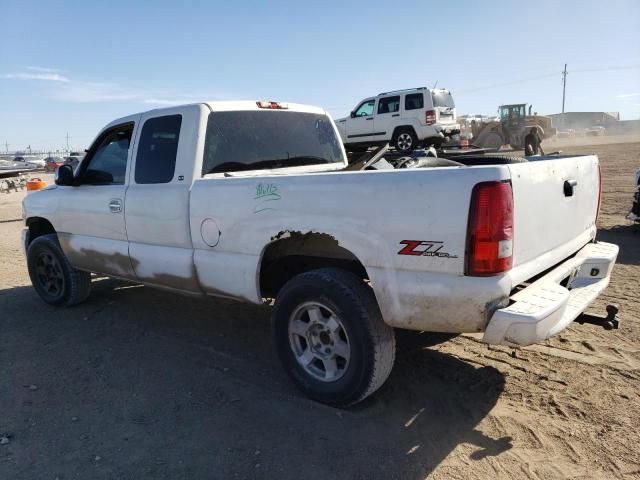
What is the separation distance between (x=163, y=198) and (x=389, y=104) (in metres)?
15.1

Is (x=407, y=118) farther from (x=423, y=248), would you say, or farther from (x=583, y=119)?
(x=583, y=119)

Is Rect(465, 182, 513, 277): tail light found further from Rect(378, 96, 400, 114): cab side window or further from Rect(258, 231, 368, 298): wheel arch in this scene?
Rect(378, 96, 400, 114): cab side window

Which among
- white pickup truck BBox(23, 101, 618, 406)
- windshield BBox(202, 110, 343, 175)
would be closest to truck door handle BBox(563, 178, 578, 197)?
white pickup truck BBox(23, 101, 618, 406)

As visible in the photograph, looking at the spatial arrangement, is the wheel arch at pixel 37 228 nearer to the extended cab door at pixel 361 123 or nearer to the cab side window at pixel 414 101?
the cab side window at pixel 414 101

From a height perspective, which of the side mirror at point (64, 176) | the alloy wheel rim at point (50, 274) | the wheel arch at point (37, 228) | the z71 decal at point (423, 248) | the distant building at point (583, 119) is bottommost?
the alloy wheel rim at point (50, 274)

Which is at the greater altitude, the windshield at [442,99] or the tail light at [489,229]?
the windshield at [442,99]

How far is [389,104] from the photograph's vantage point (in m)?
18.0

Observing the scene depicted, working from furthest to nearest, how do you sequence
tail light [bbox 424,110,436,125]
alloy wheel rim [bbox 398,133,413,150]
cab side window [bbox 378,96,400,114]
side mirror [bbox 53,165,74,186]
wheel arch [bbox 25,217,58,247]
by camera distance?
alloy wheel rim [bbox 398,133,413,150]
cab side window [bbox 378,96,400,114]
tail light [bbox 424,110,436,125]
wheel arch [bbox 25,217,58,247]
side mirror [bbox 53,165,74,186]

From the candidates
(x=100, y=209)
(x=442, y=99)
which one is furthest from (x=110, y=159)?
(x=442, y=99)

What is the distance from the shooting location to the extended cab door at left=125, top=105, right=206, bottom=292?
3.92m

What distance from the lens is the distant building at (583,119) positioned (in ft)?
294

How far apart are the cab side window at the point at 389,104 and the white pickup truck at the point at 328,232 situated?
13357mm

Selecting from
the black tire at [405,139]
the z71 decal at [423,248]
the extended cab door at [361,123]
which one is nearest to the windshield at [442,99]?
the black tire at [405,139]

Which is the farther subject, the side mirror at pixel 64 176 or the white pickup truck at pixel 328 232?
the side mirror at pixel 64 176
